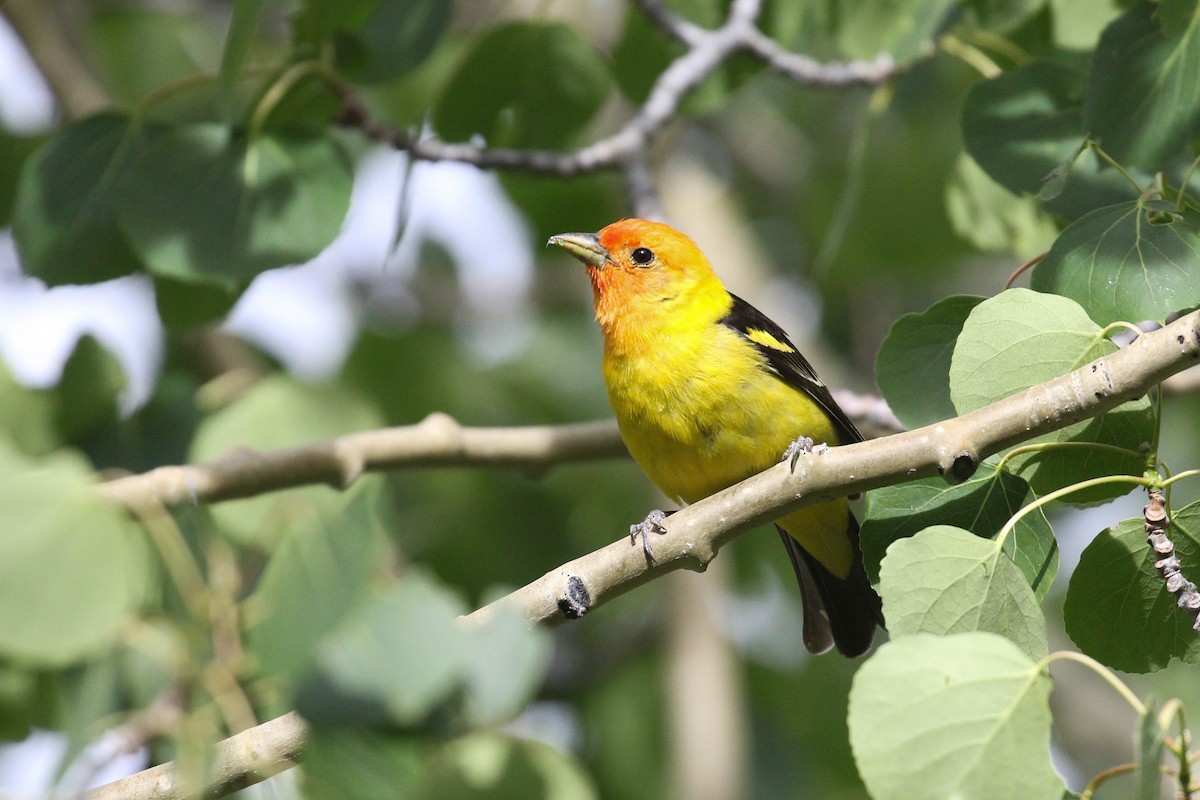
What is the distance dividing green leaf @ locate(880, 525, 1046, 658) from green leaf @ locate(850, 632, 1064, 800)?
25 centimetres

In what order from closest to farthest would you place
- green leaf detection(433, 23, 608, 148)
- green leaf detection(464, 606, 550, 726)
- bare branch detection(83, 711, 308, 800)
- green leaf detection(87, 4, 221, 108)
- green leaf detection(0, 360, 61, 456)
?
green leaf detection(464, 606, 550, 726) → bare branch detection(83, 711, 308, 800) → green leaf detection(0, 360, 61, 456) → green leaf detection(433, 23, 608, 148) → green leaf detection(87, 4, 221, 108)

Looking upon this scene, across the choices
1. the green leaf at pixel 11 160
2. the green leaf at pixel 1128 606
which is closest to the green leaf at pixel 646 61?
the green leaf at pixel 11 160

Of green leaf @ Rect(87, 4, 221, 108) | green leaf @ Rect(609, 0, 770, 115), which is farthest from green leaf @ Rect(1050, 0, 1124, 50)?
green leaf @ Rect(87, 4, 221, 108)

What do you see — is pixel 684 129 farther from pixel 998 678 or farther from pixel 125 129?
pixel 998 678

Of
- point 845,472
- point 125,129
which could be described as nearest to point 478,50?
point 125,129

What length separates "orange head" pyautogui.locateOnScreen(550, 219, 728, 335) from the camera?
488 cm

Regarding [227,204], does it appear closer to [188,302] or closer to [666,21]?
[188,302]

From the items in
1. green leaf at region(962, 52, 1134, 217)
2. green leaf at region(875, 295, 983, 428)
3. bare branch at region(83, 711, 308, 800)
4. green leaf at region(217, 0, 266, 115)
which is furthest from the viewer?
green leaf at region(962, 52, 1134, 217)

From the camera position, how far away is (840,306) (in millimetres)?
9508

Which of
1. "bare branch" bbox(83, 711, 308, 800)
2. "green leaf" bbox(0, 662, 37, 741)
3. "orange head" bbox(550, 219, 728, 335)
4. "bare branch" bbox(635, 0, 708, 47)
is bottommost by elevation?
"green leaf" bbox(0, 662, 37, 741)

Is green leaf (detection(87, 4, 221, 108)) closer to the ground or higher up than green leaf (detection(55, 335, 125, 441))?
higher up

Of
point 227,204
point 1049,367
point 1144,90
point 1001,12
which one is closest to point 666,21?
point 1001,12

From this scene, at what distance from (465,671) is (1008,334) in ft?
4.69

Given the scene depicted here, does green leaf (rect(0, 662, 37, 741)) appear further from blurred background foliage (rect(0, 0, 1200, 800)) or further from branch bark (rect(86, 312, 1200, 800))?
branch bark (rect(86, 312, 1200, 800))
